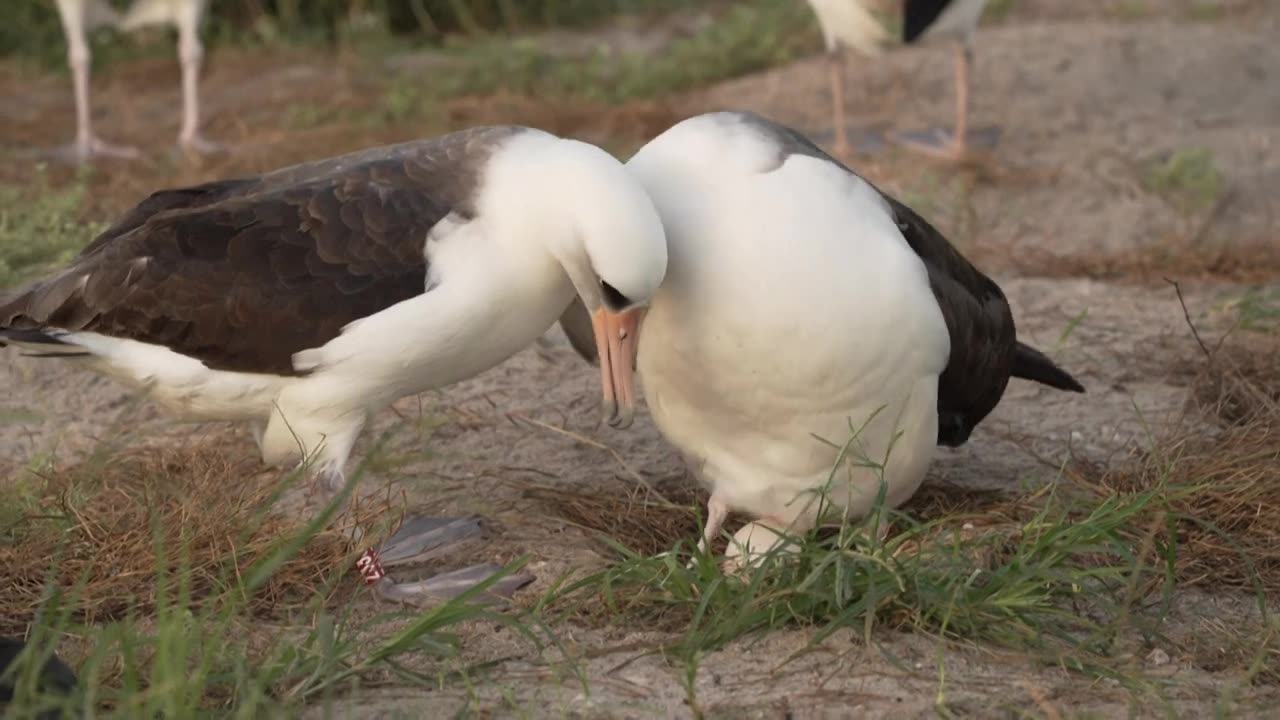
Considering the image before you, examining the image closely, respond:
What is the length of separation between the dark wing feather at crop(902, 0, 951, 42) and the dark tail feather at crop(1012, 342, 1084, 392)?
4014 mm

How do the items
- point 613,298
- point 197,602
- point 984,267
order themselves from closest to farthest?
1. point 613,298
2. point 197,602
3. point 984,267

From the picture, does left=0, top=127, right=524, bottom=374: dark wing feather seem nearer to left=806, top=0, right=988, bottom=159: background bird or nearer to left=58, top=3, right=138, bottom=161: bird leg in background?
left=806, top=0, right=988, bottom=159: background bird

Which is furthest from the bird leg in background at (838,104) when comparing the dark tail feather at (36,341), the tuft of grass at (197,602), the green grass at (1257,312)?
the dark tail feather at (36,341)

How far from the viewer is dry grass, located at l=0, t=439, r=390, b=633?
138 inches

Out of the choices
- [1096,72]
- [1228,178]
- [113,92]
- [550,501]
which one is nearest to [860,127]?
[1096,72]

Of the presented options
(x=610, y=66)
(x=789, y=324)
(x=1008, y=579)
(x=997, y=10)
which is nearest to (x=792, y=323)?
(x=789, y=324)

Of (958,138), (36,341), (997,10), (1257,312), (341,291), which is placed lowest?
(997,10)

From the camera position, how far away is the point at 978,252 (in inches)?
249

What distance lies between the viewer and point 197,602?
345 centimetres

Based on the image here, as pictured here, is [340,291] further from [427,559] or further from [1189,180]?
[1189,180]

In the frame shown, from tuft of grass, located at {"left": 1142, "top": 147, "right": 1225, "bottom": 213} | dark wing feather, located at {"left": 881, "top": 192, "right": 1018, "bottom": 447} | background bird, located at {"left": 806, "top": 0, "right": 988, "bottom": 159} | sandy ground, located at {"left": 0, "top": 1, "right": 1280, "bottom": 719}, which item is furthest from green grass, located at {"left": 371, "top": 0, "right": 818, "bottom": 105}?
dark wing feather, located at {"left": 881, "top": 192, "right": 1018, "bottom": 447}

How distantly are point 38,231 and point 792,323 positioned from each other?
393 cm

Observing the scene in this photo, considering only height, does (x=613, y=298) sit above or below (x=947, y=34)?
above

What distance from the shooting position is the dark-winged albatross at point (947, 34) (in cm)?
790
